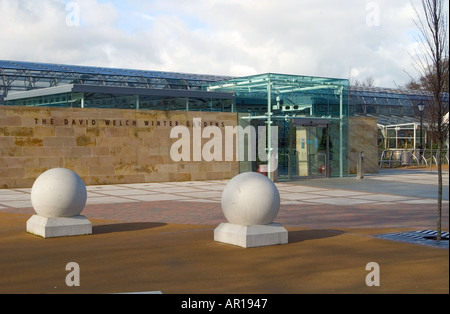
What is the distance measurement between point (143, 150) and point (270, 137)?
5.26m

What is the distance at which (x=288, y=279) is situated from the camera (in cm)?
774

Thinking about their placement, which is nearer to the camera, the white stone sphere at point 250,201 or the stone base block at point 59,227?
the white stone sphere at point 250,201

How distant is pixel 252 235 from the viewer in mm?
10141

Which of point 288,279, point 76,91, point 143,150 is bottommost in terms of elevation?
point 288,279

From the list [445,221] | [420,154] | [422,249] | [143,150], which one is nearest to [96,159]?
[143,150]

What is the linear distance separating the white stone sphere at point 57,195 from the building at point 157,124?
11.1 metres

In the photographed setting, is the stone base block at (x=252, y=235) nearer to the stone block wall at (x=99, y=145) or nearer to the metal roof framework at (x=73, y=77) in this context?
the stone block wall at (x=99, y=145)

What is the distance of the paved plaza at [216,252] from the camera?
7.50 m

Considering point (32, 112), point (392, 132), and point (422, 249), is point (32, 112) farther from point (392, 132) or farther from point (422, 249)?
point (392, 132)

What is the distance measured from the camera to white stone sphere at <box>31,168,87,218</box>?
11.4 m

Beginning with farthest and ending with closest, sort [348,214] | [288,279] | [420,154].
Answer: [420,154] < [348,214] < [288,279]

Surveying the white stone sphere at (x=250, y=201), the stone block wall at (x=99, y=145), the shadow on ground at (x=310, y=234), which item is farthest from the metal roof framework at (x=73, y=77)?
the white stone sphere at (x=250, y=201)

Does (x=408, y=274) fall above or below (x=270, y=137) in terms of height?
below

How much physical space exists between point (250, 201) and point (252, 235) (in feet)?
1.87
